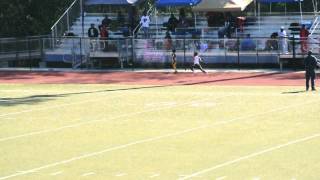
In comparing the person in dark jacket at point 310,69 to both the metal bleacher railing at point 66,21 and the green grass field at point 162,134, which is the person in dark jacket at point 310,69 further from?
the metal bleacher railing at point 66,21

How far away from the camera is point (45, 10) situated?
51.8 meters

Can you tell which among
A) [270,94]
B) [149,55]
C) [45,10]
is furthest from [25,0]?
[270,94]

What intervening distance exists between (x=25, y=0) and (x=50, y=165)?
37804 millimetres

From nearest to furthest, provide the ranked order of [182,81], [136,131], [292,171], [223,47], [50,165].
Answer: [292,171] < [50,165] < [136,131] < [182,81] < [223,47]

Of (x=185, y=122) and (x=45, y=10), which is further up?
(x=45, y=10)

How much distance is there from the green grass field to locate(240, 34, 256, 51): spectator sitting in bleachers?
8.58 m

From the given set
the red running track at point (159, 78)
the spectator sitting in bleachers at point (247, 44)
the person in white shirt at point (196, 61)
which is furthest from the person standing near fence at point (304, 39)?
the person in white shirt at point (196, 61)

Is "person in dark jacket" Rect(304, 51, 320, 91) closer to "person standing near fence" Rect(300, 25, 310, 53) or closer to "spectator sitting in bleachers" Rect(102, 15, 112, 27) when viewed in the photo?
"person standing near fence" Rect(300, 25, 310, 53)

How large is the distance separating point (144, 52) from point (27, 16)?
14.8 meters

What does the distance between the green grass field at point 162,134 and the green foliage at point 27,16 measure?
2277cm

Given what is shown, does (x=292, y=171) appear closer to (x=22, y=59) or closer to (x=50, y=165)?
(x=50, y=165)

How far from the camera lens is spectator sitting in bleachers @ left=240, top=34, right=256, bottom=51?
1453 inches

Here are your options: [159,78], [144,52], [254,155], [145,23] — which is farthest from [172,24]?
[254,155]

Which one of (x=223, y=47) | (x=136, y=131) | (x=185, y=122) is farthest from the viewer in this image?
(x=223, y=47)
